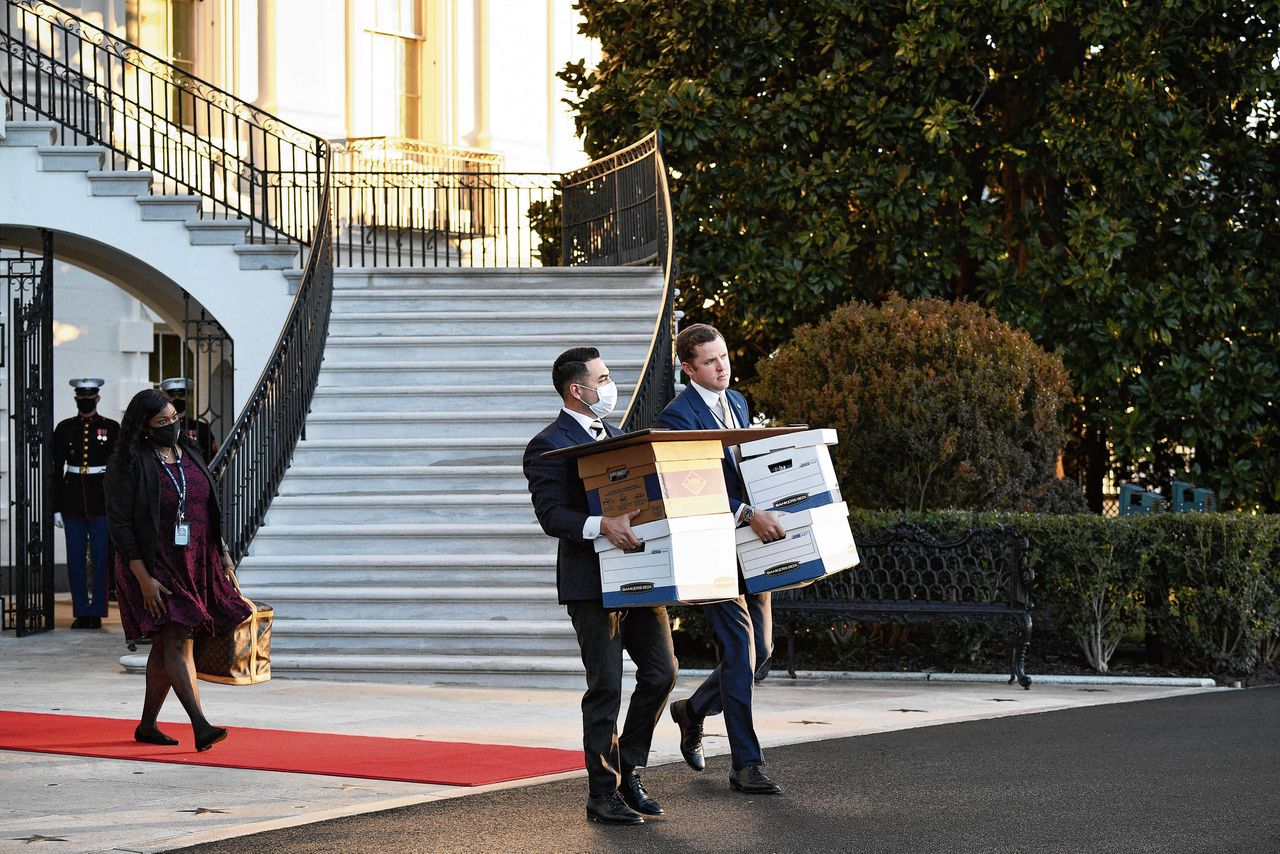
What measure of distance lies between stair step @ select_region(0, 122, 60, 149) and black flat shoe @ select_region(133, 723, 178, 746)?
8.23 metres

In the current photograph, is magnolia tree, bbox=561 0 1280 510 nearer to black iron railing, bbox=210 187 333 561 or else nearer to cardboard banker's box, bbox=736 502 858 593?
black iron railing, bbox=210 187 333 561

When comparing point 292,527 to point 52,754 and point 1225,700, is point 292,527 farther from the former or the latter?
point 1225,700

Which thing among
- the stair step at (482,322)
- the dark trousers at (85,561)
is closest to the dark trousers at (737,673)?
the stair step at (482,322)

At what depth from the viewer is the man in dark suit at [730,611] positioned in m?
7.41

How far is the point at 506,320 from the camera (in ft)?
52.7

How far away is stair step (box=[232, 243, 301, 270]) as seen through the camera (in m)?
15.9

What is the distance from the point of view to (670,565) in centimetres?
677

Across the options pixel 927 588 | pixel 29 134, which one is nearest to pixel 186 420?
pixel 29 134

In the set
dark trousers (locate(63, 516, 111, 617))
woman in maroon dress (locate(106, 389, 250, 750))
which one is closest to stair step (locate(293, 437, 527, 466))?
dark trousers (locate(63, 516, 111, 617))

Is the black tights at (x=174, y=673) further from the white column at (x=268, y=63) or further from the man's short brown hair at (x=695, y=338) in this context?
the white column at (x=268, y=63)

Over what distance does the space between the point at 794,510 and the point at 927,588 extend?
530 cm

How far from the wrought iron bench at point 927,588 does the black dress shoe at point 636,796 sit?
198 inches

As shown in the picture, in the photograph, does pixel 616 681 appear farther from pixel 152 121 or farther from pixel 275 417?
pixel 152 121

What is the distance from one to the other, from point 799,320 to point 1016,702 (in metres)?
6.45
